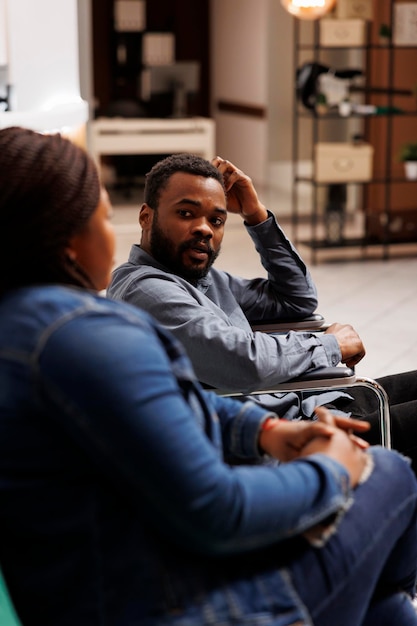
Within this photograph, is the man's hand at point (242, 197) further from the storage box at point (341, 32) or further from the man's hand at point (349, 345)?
the storage box at point (341, 32)

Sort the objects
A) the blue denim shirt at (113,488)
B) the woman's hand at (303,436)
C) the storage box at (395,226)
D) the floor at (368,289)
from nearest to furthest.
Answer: the blue denim shirt at (113,488), the woman's hand at (303,436), the floor at (368,289), the storage box at (395,226)

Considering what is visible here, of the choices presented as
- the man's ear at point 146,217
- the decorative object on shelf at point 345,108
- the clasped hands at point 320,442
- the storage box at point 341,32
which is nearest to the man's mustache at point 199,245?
the man's ear at point 146,217

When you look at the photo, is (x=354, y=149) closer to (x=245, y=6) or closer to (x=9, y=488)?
(x=245, y=6)

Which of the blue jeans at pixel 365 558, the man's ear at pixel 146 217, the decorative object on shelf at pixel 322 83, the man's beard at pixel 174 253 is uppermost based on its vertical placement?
the decorative object on shelf at pixel 322 83

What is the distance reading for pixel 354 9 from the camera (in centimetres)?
696

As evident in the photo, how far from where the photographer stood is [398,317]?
532cm

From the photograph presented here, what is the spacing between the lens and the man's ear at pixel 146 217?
7.99 feet

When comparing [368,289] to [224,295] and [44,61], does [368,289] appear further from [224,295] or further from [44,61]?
[224,295]

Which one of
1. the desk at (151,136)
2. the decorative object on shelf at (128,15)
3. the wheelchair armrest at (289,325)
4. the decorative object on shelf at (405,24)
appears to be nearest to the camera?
the wheelchair armrest at (289,325)

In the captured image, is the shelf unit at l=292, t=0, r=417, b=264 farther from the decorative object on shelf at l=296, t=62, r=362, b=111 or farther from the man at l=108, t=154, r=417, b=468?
the man at l=108, t=154, r=417, b=468

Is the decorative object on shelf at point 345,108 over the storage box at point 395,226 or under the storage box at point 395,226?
over

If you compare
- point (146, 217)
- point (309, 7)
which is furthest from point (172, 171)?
point (309, 7)

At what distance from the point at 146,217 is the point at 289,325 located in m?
0.54

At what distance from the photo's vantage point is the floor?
4594mm
